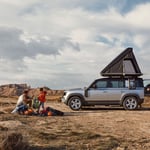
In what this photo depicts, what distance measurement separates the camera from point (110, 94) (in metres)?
21.6

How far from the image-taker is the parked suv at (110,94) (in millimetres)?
21625

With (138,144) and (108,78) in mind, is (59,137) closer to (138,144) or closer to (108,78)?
(138,144)

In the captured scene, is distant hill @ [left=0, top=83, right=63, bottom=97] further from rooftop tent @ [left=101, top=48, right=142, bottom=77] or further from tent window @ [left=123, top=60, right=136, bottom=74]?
tent window @ [left=123, top=60, right=136, bottom=74]

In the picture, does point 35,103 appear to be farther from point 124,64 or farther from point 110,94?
point 124,64

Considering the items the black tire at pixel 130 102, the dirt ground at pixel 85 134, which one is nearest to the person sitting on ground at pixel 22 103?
the dirt ground at pixel 85 134

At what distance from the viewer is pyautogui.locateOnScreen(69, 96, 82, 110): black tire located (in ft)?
71.4

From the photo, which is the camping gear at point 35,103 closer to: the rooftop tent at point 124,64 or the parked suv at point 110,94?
the parked suv at point 110,94

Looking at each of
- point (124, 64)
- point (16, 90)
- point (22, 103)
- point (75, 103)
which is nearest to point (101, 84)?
point (75, 103)

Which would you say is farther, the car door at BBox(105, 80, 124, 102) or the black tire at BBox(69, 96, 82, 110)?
the black tire at BBox(69, 96, 82, 110)

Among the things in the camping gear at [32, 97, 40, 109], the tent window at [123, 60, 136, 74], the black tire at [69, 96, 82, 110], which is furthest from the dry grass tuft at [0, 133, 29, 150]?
the tent window at [123, 60, 136, 74]

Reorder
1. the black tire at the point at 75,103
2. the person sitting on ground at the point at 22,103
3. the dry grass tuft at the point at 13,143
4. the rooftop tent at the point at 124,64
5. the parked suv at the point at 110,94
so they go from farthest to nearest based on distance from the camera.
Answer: the rooftop tent at the point at 124,64, the black tire at the point at 75,103, the parked suv at the point at 110,94, the person sitting on ground at the point at 22,103, the dry grass tuft at the point at 13,143

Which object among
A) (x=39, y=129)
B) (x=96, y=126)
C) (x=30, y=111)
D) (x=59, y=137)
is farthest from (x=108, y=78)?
(x=59, y=137)

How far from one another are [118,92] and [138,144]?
1109 centimetres

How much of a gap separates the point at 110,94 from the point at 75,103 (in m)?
1.83
